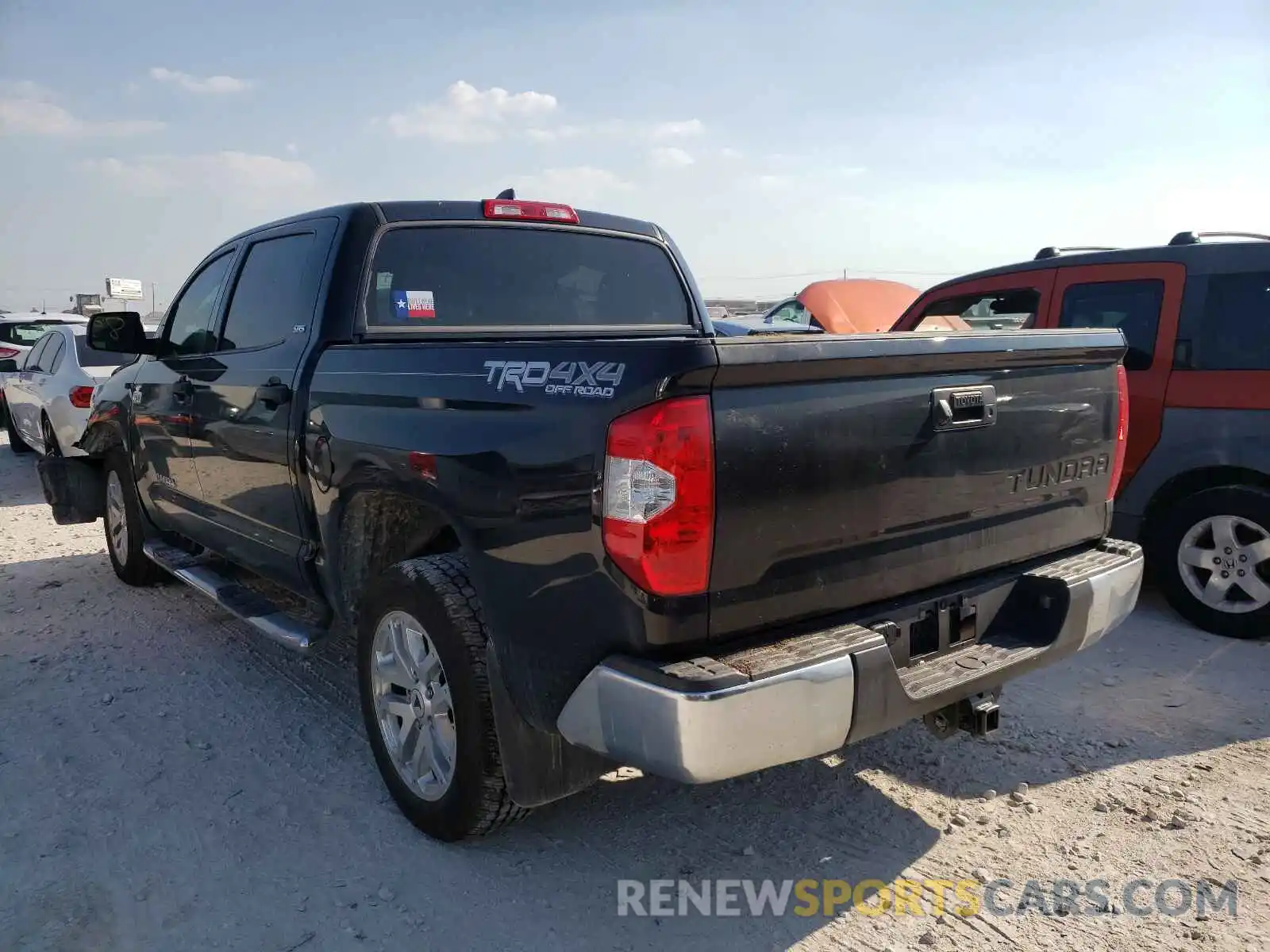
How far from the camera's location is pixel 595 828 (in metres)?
3.09

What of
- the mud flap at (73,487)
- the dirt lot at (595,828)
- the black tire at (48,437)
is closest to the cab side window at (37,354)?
the black tire at (48,437)

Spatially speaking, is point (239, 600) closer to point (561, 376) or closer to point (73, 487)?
point (561, 376)

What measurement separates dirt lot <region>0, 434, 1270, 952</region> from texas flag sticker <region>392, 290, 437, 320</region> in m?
1.68

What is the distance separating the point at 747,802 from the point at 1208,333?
3.49 m

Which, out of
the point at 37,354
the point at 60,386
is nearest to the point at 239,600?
the point at 60,386

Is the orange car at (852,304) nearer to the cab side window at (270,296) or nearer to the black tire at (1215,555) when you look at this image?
the black tire at (1215,555)

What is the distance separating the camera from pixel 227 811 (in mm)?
3201

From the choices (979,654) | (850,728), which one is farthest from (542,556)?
(979,654)

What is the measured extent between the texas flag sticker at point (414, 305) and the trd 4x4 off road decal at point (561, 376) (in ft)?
3.84

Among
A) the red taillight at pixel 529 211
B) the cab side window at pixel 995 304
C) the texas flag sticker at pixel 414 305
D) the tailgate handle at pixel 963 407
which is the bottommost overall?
the tailgate handle at pixel 963 407

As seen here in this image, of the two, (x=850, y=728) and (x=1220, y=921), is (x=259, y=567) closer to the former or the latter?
(x=850, y=728)

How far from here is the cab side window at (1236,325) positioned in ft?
15.2

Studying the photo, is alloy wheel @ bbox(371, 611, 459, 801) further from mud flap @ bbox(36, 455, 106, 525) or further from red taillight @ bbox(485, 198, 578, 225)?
mud flap @ bbox(36, 455, 106, 525)

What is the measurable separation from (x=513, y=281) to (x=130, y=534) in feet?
10.8
